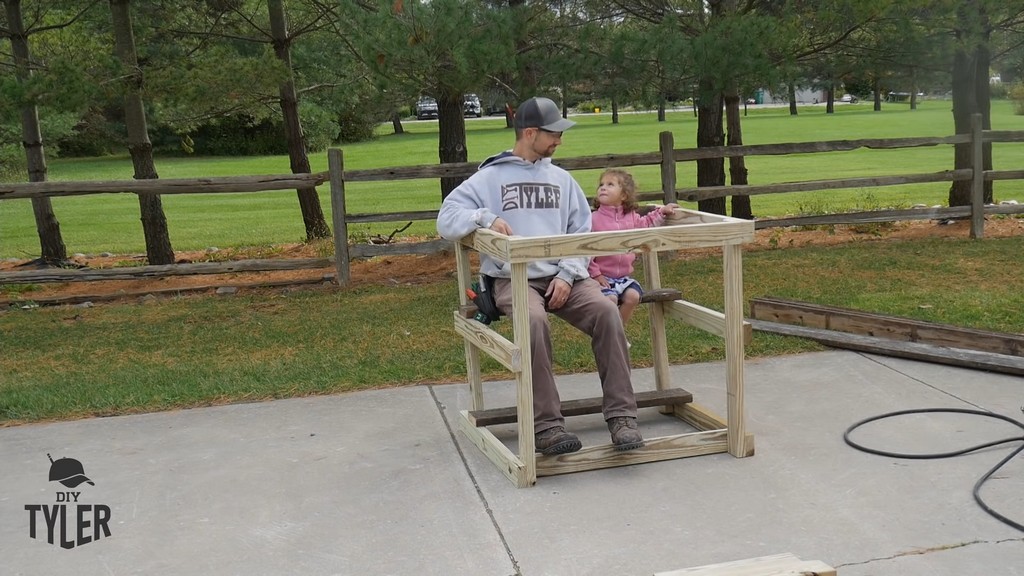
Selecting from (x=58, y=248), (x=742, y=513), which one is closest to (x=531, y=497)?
(x=742, y=513)

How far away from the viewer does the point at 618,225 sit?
540cm

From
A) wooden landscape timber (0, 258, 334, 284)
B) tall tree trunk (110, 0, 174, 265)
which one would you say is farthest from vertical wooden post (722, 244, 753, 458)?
tall tree trunk (110, 0, 174, 265)

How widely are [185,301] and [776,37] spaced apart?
6.50 metres

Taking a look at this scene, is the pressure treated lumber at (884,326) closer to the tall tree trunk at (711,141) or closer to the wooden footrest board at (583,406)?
the wooden footrest board at (583,406)

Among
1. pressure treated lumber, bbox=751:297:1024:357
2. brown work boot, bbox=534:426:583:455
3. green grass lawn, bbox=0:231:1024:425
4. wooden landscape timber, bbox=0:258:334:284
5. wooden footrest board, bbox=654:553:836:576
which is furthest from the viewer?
wooden landscape timber, bbox=0:258:334:284

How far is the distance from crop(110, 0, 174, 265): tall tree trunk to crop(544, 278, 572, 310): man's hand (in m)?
7.58

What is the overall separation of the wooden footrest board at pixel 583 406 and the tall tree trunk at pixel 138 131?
7.43 m

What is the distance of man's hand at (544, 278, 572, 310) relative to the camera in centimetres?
476

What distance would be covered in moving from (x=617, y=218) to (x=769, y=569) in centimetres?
267

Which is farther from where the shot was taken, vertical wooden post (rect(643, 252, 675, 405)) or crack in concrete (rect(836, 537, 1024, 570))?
vertical wooden post (rect(643, 252, 675, 405))

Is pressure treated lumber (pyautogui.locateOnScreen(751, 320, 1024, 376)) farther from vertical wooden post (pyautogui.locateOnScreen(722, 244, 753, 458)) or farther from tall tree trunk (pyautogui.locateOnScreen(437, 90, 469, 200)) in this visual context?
tall tree trunk (pyautogui.locateOnScreen(437, 90, 469, 200))

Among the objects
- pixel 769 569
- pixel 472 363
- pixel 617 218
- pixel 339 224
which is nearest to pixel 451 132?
pixel 339 224

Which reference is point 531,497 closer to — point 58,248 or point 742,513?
point 742,513

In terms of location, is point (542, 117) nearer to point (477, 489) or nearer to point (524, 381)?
point (524, 381)
